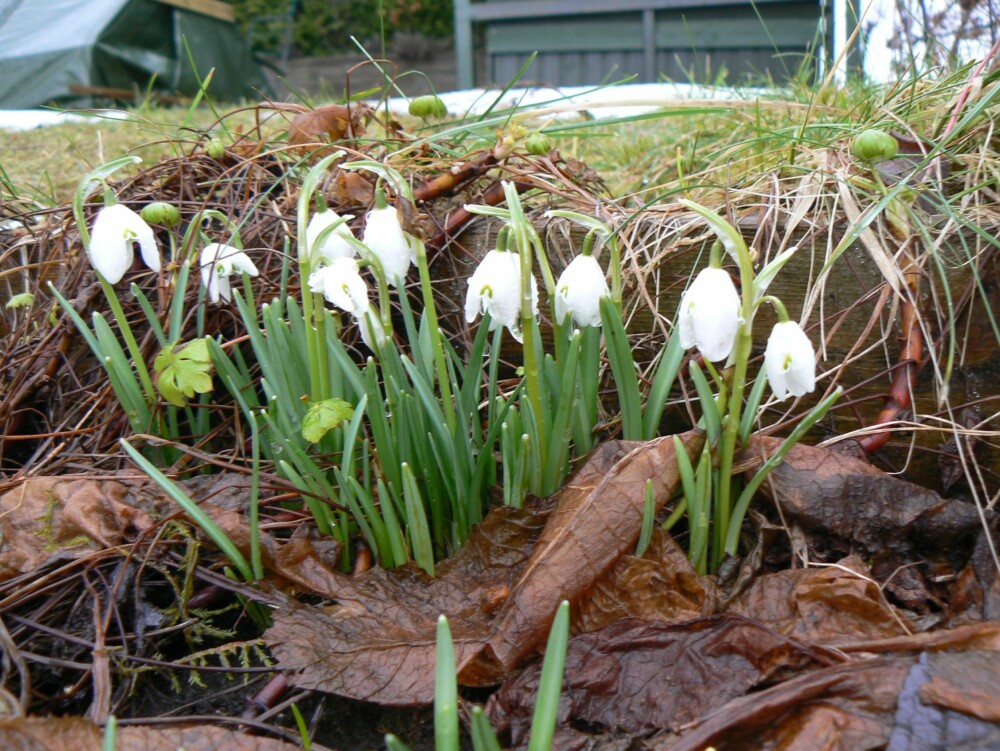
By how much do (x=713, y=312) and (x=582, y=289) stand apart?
19cm

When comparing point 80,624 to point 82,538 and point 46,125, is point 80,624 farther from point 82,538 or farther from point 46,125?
point 46,125

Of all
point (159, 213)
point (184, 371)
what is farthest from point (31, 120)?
point (184, 371)

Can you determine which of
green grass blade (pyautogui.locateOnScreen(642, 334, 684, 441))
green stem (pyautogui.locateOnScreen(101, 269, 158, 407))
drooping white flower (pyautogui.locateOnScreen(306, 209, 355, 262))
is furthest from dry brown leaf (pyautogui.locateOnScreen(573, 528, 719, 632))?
green stem (pyautogui.locateOnScreen(101, 269, 158, 407))

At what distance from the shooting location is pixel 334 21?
1193cm

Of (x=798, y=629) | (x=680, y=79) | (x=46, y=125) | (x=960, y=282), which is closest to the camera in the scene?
(x=798, y=629)

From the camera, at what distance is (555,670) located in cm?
80

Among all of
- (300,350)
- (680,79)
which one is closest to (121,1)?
(680,79)

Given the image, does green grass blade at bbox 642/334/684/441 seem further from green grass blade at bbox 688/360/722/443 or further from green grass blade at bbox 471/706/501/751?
green grass blade at bbox 471/706/501/751

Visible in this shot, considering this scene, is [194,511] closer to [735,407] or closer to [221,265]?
[221,265]

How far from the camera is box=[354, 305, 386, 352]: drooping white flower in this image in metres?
1.20

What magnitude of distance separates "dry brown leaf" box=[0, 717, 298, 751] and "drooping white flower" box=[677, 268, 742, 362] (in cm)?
68

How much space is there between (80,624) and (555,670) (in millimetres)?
766

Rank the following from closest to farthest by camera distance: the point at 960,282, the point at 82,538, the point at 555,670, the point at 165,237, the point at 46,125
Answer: the point at 555,670, the point at 82,538, the point at 960,282, the point at 165,237, the point at 46,125

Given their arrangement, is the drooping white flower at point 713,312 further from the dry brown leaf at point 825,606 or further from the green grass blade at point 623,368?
the dry brown leaf at point 825,606
